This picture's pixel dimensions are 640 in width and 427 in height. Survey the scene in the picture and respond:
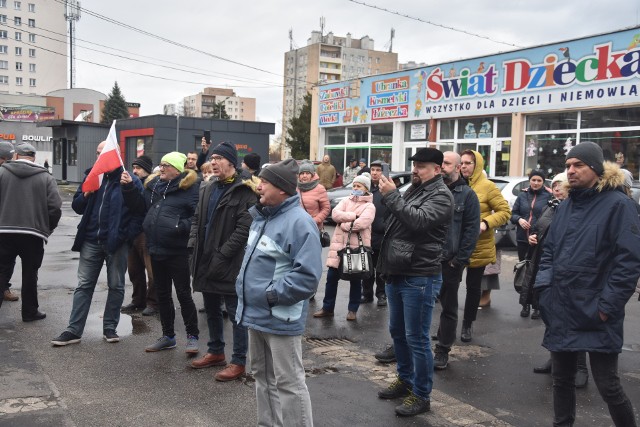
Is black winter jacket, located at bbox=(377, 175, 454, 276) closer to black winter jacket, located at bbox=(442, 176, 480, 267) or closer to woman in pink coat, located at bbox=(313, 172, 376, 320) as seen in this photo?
black winter jacket, located at bbox=(442, 176, 480, 267)

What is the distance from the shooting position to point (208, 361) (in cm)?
572

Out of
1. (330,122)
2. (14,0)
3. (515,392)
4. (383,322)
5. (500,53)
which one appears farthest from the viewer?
(14,0)

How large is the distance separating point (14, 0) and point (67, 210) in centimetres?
10519

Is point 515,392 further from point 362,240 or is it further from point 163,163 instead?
point 163,163

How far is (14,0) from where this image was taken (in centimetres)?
10975

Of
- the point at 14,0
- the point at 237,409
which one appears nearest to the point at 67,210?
the point at 237,409

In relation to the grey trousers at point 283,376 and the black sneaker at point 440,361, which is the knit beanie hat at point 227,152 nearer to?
the grey trousers at point 283,376

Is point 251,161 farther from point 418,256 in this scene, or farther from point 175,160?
point 418,256

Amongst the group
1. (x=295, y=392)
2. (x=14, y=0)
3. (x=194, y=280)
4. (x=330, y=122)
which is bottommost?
(x=295, y=392)

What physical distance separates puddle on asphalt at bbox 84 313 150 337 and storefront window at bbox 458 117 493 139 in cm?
1738

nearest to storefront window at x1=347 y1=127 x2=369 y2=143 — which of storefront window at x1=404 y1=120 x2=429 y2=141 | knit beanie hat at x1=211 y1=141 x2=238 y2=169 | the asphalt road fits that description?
storefront window at x1=404 y1=120 x2=429 y2=141

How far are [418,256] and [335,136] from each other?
2641 cm

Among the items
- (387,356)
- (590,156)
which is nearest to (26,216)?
(387,356)

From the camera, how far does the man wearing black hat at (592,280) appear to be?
380 cm
